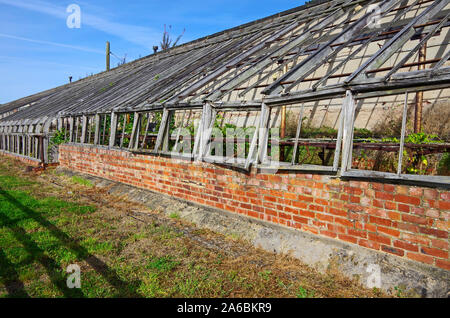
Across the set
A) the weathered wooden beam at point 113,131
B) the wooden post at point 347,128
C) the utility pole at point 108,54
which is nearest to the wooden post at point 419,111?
the wooden post at point 347,128

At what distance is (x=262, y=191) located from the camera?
4320 millimetres

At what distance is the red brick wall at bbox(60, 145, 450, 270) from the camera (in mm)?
2869

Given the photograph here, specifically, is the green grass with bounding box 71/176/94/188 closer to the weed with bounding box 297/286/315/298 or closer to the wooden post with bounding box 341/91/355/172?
the weed with bounding box 297/286/315/298

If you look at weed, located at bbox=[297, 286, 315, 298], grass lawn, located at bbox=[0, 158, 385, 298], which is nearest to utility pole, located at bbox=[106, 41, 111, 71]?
grass lawn, located at bbox=[0, 158, 385, 298]

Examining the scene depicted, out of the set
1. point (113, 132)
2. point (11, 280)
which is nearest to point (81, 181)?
point (113, 132)

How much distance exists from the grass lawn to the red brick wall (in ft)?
1.73

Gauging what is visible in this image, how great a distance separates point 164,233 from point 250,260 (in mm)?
1524

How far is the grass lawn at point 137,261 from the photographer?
2.99 metres

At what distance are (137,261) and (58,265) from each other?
90 cm

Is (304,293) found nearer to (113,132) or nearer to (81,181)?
(113,132)

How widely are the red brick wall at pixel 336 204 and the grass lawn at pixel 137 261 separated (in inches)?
20.8

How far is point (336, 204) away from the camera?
3.51 metres
